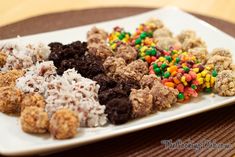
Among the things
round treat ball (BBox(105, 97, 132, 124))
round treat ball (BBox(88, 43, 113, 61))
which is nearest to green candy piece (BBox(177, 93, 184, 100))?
round treat ball (BBox(105, 97, 132, 124))

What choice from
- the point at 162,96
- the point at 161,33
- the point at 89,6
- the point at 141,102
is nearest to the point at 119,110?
the point at 141,102

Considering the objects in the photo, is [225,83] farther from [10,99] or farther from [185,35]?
[10,99]

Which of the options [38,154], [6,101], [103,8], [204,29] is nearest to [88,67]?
[6,101]

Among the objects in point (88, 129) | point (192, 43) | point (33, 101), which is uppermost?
point (192, 43)

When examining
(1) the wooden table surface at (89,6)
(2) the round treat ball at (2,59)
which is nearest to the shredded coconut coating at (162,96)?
(2) the round treat ball at (2,59)

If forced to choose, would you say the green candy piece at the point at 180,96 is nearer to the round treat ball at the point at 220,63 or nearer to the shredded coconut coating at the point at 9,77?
the round treat ball at the point at 220,63

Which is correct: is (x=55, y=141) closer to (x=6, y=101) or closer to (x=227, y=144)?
(x=6, y=101)
